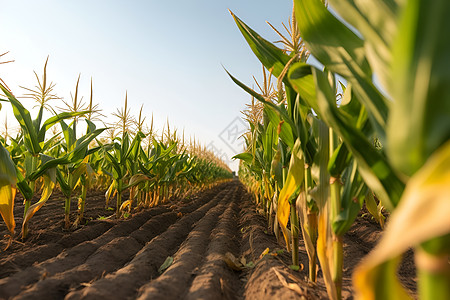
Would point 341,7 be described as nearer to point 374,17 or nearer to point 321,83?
point 374,17

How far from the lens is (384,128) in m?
0.79

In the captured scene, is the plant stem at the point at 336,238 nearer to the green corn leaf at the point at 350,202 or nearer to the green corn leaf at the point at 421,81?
the green corn leaf at the point at 350,202

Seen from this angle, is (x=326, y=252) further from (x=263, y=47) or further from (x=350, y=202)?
(x=263, y=47)

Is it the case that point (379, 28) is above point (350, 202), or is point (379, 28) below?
above

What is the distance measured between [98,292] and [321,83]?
1.49 metres

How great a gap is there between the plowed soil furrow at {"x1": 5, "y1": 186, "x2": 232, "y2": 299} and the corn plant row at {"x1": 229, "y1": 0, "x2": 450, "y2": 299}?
4.72 ft

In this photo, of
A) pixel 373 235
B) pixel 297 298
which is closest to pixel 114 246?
pixel 297 298

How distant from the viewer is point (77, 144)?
2.95m

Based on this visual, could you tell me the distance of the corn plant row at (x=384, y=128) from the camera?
17.7 inches

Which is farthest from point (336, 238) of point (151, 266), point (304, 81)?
point (151, 266)

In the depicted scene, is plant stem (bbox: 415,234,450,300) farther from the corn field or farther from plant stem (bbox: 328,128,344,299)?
plant stem (bbox: 328,128,344,299)

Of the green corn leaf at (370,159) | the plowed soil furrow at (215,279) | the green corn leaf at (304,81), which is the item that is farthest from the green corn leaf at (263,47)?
the plowed soil furrow at (215,279)

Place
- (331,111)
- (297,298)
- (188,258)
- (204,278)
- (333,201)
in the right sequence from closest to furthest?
(331,111) → (333,201) → (297,298) → (204,278) → (188,258)

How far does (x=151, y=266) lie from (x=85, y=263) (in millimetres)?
491
